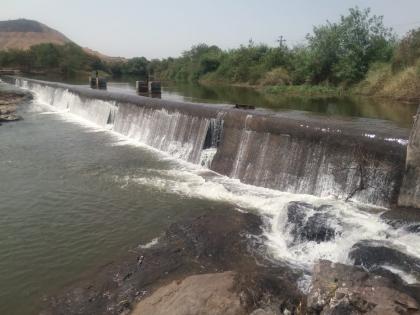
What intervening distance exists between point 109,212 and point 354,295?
6040mm

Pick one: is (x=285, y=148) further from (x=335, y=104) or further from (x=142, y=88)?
(x=142, y=88)

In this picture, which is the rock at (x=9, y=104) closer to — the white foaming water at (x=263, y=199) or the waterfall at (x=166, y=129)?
the waterfall at (x=166, y=129)

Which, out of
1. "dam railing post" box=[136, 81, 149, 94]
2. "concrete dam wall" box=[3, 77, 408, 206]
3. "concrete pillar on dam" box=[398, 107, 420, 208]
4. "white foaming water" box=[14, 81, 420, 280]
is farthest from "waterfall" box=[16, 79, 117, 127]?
"concrete pillar on dam" box=[398, 107, 420, 208]

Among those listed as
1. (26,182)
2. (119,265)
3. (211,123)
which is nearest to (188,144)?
(211,123)

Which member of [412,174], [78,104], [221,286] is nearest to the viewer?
[221,286]

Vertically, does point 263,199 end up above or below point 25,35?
below

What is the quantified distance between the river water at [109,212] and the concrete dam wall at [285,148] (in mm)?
427

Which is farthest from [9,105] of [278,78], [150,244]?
[278,78]

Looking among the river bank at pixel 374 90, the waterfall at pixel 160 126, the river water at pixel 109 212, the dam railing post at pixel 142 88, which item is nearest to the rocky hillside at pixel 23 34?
the dam railing post at pixel 142 88

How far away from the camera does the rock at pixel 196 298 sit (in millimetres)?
5082

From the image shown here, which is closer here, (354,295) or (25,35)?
(354,295)

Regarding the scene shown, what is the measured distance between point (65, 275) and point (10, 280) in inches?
34.5

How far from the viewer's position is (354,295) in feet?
15.5

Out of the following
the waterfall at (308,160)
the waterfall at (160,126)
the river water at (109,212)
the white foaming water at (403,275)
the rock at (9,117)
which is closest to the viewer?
the white foaming water at (403,275)
